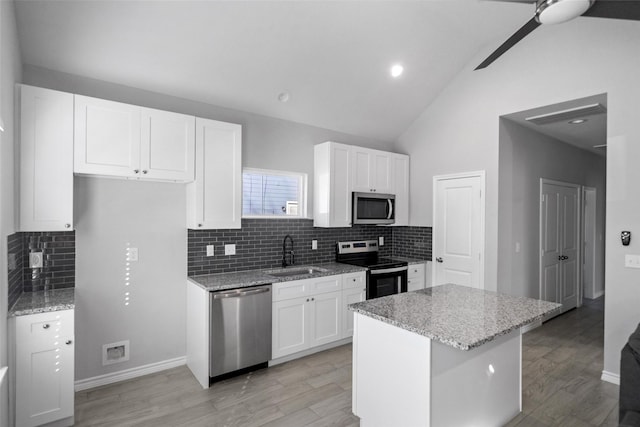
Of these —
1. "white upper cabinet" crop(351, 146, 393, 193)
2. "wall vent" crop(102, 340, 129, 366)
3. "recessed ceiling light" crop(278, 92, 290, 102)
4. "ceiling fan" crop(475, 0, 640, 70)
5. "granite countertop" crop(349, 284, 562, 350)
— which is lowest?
"wall vent" crop(102, 340, 129, 366)

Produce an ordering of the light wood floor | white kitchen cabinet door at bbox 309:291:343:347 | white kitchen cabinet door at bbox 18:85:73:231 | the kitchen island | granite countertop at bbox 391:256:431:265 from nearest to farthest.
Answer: the kitchen island
white kitchen cabinet door at bbox 18:85:73:231
the light wood floor
white kitchen cabinet door at bbox 309:291:343:347
granite countertop at bbox 391:256:431:265

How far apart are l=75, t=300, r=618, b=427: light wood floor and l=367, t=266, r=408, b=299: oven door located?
2.70 feet

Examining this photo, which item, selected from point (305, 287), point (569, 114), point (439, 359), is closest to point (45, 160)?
point (305, 287)

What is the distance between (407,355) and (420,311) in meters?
0.30

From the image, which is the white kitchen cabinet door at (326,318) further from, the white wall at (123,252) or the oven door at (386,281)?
the white wall at (123,252)

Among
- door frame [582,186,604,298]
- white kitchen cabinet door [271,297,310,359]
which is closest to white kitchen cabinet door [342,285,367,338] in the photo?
white kitchen cabinet door [271,297,310,359]

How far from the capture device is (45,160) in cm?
257

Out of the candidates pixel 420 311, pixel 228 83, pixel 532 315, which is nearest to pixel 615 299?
pixel 532 315

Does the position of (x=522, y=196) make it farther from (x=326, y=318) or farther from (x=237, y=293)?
(x=237, y=293)

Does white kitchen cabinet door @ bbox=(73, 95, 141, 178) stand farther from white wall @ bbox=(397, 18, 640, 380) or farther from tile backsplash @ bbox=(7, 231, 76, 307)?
white wall @ bbox=(397, 18, 640, 380)

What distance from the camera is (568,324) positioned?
486 centimetres

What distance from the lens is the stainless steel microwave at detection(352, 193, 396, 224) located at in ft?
14.8

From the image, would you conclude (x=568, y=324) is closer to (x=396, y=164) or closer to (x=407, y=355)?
(x=396, y=164)

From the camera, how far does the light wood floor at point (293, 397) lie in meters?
2.60
